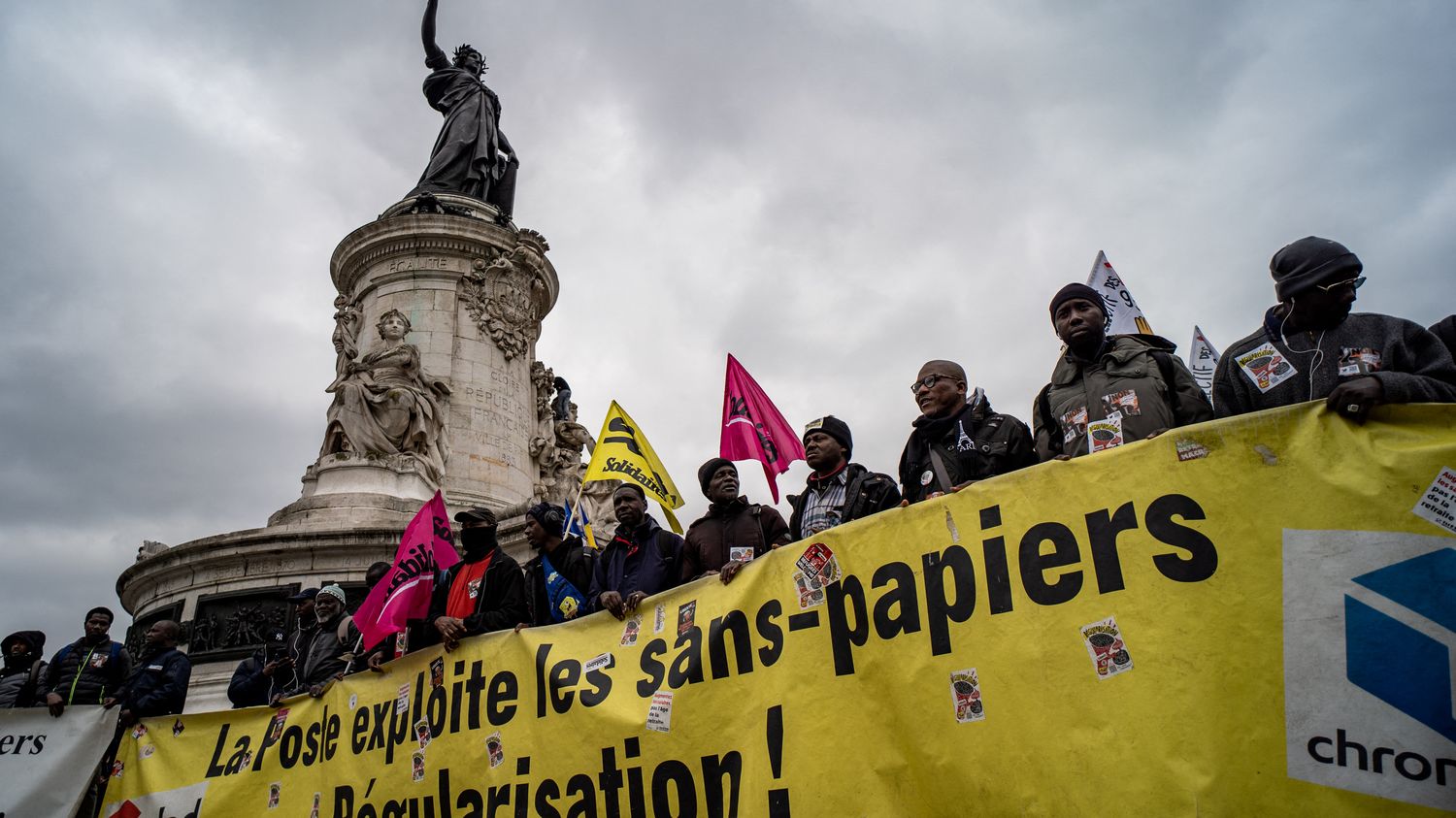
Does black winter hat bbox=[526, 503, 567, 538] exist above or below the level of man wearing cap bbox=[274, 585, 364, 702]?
above

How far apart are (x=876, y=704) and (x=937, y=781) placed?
1.36 feet

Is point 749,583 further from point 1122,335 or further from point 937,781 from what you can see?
point 1122,335

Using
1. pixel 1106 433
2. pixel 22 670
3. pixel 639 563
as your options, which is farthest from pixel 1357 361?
pixel 22 670

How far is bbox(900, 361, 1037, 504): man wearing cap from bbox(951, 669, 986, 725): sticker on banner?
1.07 meters

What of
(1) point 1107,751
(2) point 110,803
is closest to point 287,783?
(2) point 110,803

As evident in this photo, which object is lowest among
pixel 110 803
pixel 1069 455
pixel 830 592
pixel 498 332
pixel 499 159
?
pixel 110 803

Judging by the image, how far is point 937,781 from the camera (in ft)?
10.9

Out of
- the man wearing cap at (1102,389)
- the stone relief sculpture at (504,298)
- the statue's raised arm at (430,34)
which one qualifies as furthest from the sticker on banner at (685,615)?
the statue's raised arm at (430,34)

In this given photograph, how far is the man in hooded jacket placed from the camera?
703 cm

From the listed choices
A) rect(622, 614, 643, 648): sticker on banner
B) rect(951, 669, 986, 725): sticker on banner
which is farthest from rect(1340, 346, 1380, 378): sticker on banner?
rect(622, 614, 643, 648): sticker on banner

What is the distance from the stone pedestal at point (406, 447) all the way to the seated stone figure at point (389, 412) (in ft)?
0.18

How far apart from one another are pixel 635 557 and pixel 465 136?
18.1m

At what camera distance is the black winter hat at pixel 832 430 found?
5.28 m

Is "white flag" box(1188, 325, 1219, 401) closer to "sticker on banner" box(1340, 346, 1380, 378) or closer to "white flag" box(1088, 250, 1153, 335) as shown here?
"white flag" box(1088, 250, 1153, 335)
